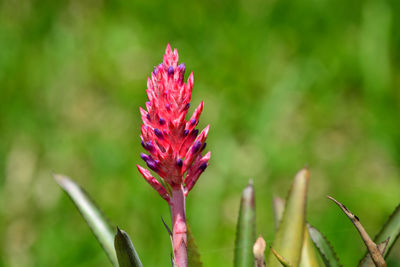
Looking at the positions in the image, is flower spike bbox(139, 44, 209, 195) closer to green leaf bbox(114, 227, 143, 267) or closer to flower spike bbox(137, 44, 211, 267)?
flower spike bbox(137, 44, 211, 267)

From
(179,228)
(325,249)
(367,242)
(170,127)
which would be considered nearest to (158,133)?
(170,127)

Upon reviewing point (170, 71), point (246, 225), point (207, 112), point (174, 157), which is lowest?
point (246, 225)

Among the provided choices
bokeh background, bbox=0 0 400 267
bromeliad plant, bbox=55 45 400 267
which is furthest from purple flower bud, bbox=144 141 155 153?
bokeh background, bbox=0 0 400 267

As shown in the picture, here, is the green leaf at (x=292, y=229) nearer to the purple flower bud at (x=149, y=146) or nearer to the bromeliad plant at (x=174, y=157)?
the bromeliad plant at (x=174, y=157)

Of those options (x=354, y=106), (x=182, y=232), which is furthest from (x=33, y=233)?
(x=182, y=232)

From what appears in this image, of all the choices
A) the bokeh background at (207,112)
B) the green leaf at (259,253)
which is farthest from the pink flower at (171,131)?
the bokeh background at (207,112)

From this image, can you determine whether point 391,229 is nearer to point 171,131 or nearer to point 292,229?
point 292,229
